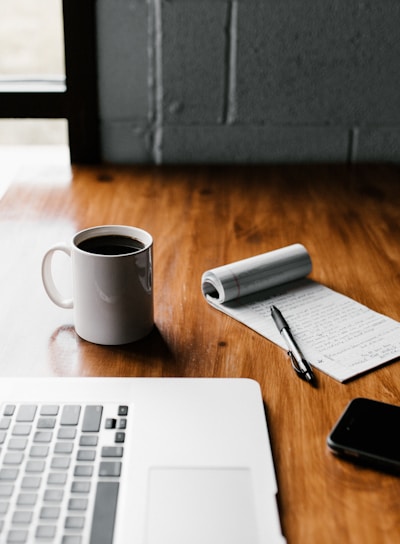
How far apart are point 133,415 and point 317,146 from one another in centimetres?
102

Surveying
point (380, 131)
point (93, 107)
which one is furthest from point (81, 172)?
point (380, 131)

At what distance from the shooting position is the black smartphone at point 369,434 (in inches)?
25.7

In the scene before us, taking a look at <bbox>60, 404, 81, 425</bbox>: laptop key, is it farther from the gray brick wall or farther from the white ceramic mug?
the gray brick wall

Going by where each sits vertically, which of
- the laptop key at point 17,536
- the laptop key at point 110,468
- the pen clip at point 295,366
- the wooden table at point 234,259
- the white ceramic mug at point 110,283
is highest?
the white ceramic mug at point 110,283

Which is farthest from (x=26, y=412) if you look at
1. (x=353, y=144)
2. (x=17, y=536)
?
(x=353, y=144)

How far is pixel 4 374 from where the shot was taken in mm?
782

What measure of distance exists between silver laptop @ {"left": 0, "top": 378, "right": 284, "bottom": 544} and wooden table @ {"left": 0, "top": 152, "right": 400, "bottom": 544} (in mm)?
30

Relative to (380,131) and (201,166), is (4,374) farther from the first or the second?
(380,131)

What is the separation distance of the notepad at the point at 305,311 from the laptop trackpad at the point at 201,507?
0.72ft

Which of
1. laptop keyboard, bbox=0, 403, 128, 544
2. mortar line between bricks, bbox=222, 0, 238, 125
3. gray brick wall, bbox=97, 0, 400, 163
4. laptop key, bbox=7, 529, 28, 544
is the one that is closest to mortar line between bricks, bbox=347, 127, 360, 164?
gray brick wall, bbox=97, 0, 400, 163

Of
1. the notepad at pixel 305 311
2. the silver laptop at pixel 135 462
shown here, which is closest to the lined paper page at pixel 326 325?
the notepad at pixel 305 311

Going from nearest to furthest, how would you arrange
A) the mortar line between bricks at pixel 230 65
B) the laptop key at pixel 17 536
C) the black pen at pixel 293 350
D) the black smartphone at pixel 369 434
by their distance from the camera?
1. the laptop key at pixel 17 536
2. the black smartphone at pixel 369 434
3. the black pen at pixel 293 350
4. the mortar line between bricks at pixel 230 65

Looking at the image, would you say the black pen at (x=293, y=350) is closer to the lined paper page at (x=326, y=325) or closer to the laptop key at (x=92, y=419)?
the lined paper page at (x=326, y=325)

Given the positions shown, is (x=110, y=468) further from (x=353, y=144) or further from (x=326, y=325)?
(x=353, y=144)
